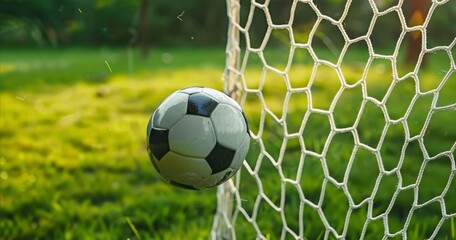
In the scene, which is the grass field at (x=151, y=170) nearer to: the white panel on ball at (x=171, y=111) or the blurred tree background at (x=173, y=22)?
the white panel on ball at (x=171, y=111)

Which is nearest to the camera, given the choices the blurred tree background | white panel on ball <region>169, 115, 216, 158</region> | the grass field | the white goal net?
white panel on ball <region>169, 115, 216, 158</region>

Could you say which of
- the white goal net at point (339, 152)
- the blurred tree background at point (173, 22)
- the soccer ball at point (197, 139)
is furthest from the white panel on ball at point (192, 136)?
the blurred tree background at point (173, 22)

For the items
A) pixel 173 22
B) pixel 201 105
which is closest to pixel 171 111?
pixel 201 105

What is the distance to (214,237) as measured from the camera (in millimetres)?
2510

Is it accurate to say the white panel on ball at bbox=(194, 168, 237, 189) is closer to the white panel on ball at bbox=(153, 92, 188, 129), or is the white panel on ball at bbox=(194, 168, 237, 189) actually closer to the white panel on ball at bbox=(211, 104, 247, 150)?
the white panel on ball at bbox=(211, 104, 247, 150)

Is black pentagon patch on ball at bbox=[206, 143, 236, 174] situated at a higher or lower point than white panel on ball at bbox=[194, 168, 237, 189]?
higher

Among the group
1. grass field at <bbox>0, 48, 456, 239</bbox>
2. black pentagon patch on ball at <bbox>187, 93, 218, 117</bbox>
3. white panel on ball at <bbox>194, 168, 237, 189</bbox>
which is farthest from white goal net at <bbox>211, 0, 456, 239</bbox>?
black pentagon patch on ball at <bbox>187, 93, 218, 117</bbox>

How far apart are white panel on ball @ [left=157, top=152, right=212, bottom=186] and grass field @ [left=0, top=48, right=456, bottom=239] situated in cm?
55

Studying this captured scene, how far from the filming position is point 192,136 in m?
1.99

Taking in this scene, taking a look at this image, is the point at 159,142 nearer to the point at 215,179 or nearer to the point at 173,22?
the point at 215,179

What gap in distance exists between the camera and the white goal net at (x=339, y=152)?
7.27 feet

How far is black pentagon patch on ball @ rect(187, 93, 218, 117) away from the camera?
202 centimetres

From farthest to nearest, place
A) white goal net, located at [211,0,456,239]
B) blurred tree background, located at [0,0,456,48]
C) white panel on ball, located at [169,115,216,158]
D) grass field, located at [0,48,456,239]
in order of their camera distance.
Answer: blurred tree background, located at [0,0,456,48], grass field, located at [0,48,456,239], white goal net, located at [211,0,456,239], white panel on ball, located at [169,115,216,158]

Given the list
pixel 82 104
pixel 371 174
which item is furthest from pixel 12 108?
pixel 371 174
